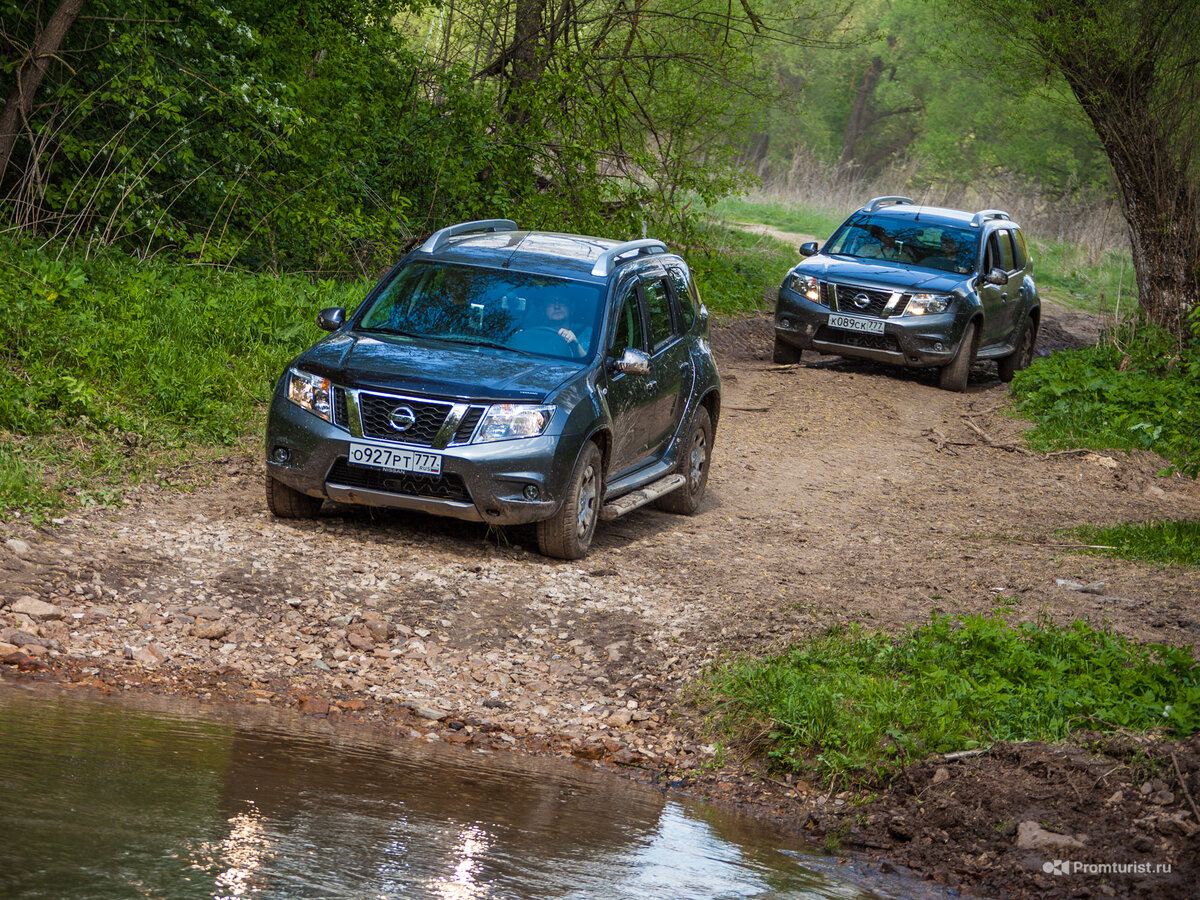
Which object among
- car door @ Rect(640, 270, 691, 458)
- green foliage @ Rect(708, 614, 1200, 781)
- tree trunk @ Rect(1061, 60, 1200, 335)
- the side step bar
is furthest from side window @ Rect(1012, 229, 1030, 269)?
green foliage @ Rect(708, 614, 1200, 781)

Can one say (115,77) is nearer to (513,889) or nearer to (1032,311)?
(513,889)

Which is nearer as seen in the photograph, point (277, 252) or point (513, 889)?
point (513, 889)

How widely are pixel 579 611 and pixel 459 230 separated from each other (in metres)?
3.32

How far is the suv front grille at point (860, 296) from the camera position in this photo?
1543 cm

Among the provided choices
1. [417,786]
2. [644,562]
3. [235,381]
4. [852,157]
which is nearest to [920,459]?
[644,562]

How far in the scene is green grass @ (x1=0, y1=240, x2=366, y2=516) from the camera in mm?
8352

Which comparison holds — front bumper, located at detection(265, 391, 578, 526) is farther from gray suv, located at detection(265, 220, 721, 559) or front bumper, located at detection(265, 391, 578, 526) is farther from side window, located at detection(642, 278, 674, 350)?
side window, located at detection(642, 278, 674, 350)

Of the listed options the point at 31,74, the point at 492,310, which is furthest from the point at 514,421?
the point at 31,74

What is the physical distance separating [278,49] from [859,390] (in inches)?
293

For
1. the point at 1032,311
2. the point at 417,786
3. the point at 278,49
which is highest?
the point at 278,49

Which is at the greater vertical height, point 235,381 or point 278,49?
point 278,49

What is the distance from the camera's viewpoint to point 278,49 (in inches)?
590

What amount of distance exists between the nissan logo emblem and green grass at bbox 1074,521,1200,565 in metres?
4.56

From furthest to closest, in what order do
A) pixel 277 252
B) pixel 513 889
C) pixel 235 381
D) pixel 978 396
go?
pixel 978 396 → pixel 277 252 → pixel 235 381 → pixel 513 889
